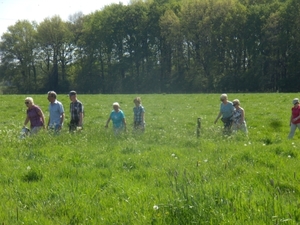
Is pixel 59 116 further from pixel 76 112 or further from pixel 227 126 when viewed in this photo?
pixel 227 126

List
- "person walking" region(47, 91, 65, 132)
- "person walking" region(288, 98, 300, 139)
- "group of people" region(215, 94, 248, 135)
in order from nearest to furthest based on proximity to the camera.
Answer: "person walking" region(47, 91, 65, 132) < "group of people" region(215, 94, 248, 135) < "person walking" region(288, 98, 300, 139)

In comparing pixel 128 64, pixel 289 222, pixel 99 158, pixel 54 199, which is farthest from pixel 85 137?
pixel 128 64

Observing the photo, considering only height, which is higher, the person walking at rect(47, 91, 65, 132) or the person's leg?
the person walking at rect(47, 91, 65, 132)

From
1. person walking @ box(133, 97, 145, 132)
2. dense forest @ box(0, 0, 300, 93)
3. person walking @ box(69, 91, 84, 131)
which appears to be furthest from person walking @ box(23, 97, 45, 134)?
dense forest @ box(0, 0, 300, 93)

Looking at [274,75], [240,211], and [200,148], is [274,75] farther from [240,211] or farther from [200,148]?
[240,211]

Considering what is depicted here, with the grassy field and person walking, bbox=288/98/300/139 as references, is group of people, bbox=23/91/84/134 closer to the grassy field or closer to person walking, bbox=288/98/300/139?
the grassy field

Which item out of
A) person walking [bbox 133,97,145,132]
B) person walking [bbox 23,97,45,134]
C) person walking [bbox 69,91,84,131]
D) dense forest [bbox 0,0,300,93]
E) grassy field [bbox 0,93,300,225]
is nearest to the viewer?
grassy field [bbox 0,93,300,225]

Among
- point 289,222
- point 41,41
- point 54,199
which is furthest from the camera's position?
point 41,41

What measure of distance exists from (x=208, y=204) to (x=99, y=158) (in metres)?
3.99

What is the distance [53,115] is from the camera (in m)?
12.0

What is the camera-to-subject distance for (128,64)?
68.0 m

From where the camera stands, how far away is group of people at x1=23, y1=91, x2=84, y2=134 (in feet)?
38.1

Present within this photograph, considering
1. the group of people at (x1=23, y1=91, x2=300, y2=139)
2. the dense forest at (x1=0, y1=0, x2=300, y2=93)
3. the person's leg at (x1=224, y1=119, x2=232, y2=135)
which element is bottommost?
the person's leg at (x1=224, y1=119, x2=232, y2=135)

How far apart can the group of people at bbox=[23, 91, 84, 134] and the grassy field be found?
1.15m
